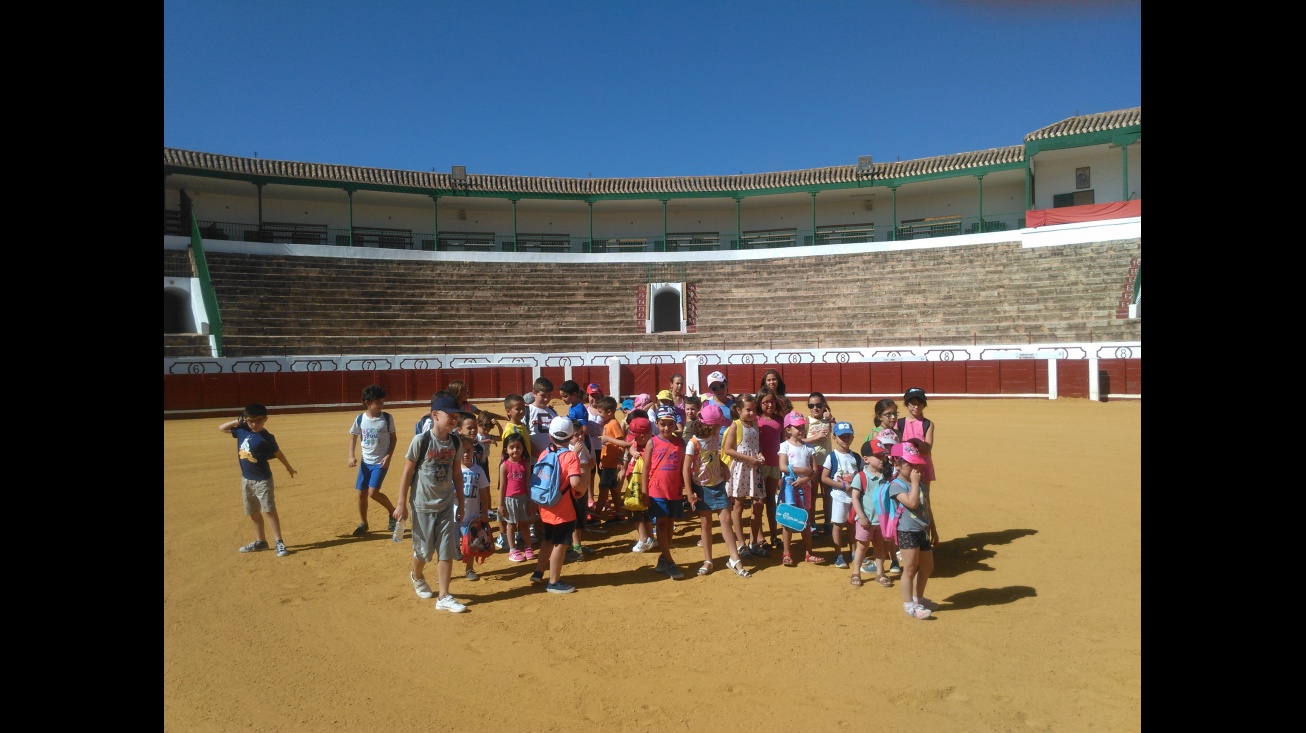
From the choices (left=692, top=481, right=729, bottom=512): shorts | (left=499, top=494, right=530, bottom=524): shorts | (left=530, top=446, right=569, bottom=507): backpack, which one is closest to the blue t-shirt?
(left=499, top=494, right=530, bottom=524): shorts

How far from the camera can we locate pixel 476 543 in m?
5.50

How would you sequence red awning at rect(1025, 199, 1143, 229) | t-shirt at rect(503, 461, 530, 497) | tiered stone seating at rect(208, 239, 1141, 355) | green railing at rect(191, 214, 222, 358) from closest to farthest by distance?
1. t-shirt at rect(503, 461, 530, 497)
2. green railing at rect(191, 214, 222, 358)
3. tiered stone seating at rect(208, 239, 1141, 355)
4. red awning at rect(1025, 199, 1143, 229)

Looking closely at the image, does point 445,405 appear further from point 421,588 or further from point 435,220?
point 435,220

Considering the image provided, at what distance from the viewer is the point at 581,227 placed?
34.5m

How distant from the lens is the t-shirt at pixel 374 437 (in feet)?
21.6

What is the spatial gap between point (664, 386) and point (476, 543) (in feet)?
59.4

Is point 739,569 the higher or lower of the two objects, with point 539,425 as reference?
lower

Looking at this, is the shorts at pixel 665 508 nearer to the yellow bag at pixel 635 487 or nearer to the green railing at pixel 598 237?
the yellow bag at pixel 635 487

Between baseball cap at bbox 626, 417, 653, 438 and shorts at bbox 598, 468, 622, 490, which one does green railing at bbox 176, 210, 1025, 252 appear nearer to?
shorts at bbox 598, 468, 622, 490

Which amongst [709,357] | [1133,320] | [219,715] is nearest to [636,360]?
[709,357]

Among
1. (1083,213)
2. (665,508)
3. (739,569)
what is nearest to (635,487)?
(665,508)

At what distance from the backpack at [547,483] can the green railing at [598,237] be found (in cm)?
2670

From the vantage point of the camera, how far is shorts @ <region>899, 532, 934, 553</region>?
14.3ft

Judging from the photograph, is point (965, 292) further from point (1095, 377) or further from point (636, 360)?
point (636, 360)
